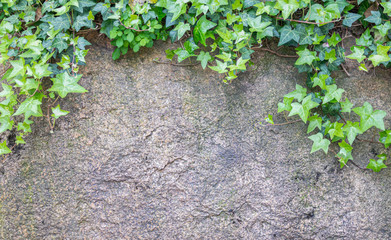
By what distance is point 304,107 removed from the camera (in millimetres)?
1509

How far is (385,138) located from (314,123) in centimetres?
37

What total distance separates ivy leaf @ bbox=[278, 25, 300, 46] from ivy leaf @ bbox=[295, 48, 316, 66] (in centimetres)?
6

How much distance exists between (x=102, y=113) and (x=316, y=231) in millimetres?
1242

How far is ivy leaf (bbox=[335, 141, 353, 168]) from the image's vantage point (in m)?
1.54

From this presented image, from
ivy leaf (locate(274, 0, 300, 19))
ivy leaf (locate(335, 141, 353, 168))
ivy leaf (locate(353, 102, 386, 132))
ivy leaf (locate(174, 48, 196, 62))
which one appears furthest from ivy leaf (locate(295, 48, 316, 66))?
ivy leaf (locate(174, 48, 196, 62))

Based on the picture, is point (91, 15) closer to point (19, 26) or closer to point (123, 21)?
point (123, 21)

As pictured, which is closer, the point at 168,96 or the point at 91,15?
the point at 91,15

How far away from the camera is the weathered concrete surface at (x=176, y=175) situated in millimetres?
1602

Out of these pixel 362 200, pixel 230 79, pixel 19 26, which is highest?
pixel 19 26

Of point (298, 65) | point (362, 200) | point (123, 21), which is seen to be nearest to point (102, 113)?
point (123, 21)

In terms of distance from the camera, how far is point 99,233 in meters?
1.61

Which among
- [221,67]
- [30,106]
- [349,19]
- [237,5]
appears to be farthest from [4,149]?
[349,19]

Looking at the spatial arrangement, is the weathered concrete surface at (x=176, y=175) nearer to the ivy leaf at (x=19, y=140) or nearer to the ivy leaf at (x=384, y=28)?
the ivy leaf at (x=19, y=140)

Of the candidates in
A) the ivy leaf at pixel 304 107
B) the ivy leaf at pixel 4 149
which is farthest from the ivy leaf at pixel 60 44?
the ivy leaf at pixel 304 107
